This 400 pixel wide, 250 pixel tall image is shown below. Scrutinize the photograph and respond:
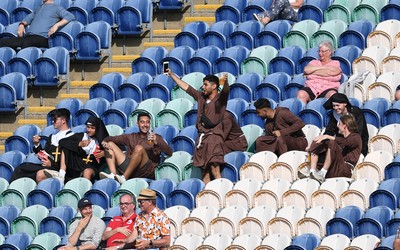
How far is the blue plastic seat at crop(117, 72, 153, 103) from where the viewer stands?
76.3ft

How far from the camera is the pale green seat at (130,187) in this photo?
21156mm

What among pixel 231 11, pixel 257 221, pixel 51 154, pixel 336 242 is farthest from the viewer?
pixel 231 11

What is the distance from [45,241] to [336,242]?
3553mm

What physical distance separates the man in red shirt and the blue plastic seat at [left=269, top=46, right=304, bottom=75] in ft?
12.4

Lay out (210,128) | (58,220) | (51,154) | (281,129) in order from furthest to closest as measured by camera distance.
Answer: (51,154) → (210,128) → (281,129) → (58,220)

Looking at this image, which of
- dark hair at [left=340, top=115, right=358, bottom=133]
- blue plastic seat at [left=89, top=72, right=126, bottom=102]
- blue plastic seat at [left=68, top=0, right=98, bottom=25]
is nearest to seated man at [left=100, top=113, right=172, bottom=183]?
blue plastic seat at [left=89, top=72, right=126, bottom=102]

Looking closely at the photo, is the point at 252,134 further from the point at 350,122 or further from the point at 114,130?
the point at 114,130

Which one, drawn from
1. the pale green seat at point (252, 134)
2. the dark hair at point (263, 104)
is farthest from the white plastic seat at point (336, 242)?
the pale green seat at point (252, 134)

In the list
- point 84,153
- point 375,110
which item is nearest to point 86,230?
point 84,153

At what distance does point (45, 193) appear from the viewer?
21.7 metres

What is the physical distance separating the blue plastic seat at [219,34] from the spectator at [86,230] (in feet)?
15.1

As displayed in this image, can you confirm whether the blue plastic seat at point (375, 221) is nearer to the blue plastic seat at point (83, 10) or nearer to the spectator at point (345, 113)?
the spectator at point (345, 113)

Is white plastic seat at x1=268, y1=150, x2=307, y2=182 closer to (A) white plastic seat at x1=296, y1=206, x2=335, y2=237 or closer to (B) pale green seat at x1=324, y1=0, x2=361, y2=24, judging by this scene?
(A) white plastic seat at x1=296, y1=206, x2=335, y2=237

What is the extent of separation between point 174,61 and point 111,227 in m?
4.28
